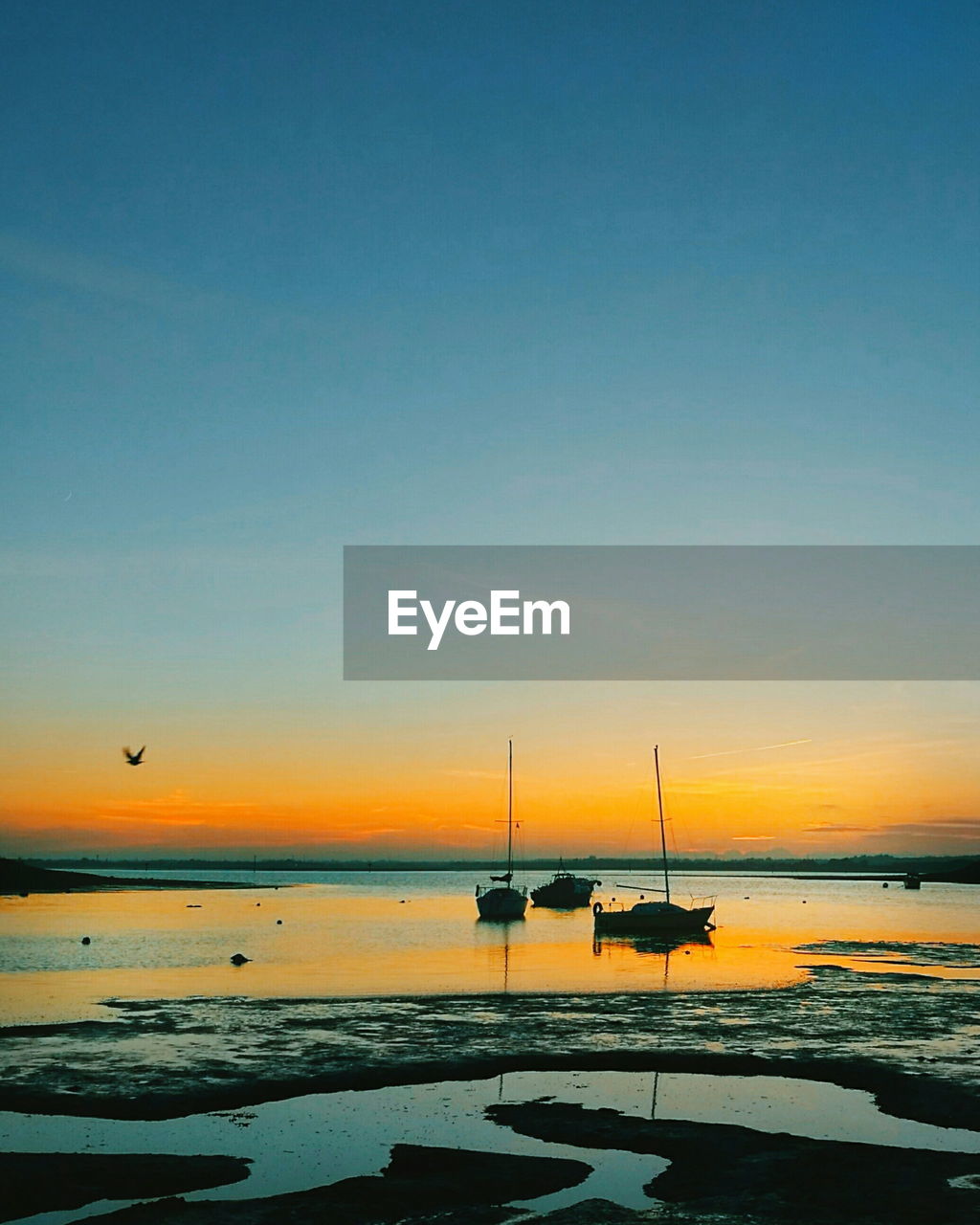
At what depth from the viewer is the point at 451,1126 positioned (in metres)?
24.0

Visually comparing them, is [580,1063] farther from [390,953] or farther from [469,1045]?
[390,953]

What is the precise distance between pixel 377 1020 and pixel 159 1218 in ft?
70.7

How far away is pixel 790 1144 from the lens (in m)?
22.4

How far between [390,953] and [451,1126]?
157 feet

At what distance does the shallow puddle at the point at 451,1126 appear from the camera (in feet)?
67.5

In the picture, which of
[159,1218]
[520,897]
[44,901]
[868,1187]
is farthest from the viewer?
[44,901]

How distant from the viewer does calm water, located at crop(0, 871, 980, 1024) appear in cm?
5041

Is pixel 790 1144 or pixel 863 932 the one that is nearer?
pixel 790 1144

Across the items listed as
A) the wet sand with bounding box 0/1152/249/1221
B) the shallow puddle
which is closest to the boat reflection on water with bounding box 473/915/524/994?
the shallow puddle

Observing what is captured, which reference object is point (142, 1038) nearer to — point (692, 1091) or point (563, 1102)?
point (563, 1102)

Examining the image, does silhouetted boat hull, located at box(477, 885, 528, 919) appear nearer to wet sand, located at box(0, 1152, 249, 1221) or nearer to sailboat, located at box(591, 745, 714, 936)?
sailboat, located at box(591, 745, 714, 936)

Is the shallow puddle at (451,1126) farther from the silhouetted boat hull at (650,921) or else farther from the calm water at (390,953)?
the silhouetted boat hull at (650,921)

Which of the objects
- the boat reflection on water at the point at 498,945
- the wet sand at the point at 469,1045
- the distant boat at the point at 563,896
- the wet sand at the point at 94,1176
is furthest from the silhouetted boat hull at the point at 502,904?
the wet sand at the point at 94,1176

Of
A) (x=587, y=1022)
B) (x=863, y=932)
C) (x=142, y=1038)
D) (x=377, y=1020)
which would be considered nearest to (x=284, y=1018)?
(x=377, y=1020)
